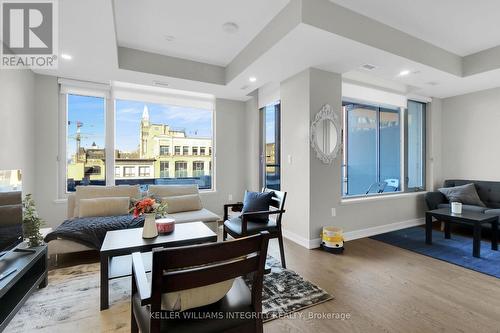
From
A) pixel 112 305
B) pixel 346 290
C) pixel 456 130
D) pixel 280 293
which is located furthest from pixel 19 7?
pixel 456 130

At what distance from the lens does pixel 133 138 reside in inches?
171

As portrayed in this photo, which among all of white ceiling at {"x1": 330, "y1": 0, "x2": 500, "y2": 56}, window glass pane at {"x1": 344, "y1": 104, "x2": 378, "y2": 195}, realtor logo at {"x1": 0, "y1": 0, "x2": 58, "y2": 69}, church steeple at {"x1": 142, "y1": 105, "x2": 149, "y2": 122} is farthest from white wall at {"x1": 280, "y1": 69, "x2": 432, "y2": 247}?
realtor logo at {"x1": 0, "y1": 0, "x2": 58, "y2": 69}

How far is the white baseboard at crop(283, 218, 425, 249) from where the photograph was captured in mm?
3359

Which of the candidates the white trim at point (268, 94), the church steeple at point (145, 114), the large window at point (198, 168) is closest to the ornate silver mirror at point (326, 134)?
the white trim at point (268, 94)

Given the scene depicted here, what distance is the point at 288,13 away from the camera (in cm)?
243

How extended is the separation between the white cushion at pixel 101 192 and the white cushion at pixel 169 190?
22 centimetres

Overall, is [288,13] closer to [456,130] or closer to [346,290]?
[346,290]

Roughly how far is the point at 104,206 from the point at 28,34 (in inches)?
83.7

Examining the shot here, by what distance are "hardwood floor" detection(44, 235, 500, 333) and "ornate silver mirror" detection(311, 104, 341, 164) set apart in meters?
1.37

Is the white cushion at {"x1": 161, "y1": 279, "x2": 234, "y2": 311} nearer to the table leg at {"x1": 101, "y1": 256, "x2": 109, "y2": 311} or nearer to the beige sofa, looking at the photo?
the table leg at {"x1": 101, "y1": 256, "x2": 109, "y2": 311}

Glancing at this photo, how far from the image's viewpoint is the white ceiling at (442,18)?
251cm

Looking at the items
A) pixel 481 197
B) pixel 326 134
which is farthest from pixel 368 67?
pixel 481 197

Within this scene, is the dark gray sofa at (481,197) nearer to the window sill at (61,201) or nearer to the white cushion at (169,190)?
the white cushion at (169,190)

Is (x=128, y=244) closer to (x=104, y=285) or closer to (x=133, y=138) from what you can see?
(x=104, y=285)
